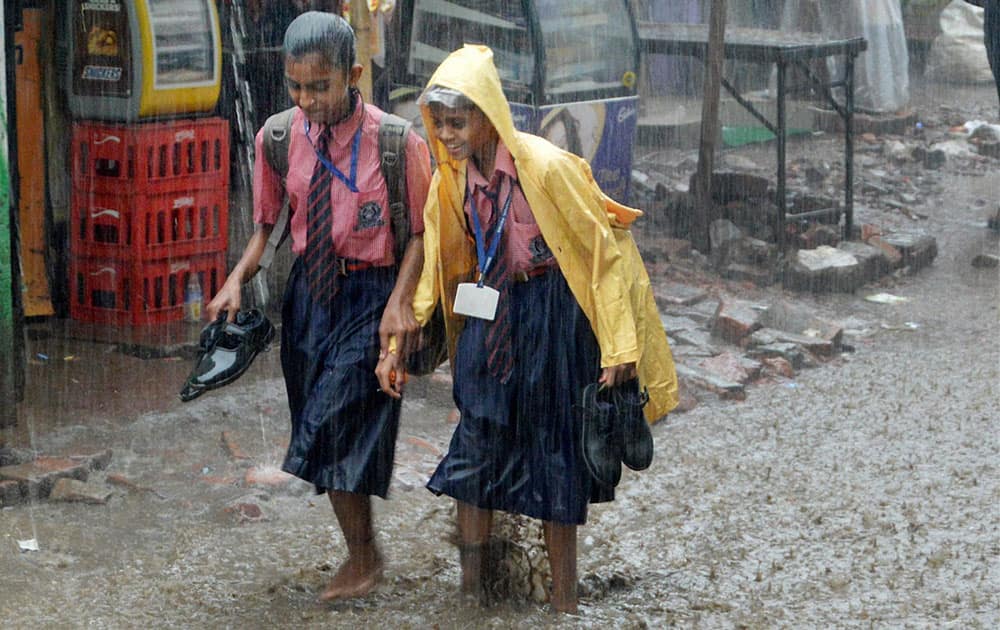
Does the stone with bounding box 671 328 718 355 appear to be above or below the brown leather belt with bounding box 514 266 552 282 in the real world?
below

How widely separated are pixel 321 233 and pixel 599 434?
0.99m

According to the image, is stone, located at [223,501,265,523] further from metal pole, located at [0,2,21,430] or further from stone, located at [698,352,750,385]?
stone, located at [698,352,750,385]

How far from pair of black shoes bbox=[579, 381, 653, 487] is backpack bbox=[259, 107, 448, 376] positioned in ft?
1.76

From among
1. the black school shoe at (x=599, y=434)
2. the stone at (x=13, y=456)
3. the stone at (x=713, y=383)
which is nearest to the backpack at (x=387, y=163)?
the black school shoe at (x=599, y=434)

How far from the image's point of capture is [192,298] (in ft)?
23.5

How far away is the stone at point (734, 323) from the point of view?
25.2ft

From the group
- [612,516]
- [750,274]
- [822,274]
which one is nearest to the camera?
[612,516]

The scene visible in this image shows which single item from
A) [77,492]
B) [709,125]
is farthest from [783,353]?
[77,492]

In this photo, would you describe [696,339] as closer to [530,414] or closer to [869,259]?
[869,259]

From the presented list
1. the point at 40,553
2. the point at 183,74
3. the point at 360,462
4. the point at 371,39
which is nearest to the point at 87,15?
the point at 183,74

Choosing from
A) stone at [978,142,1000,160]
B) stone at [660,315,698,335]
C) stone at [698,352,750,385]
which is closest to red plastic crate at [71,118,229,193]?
stone at [660,315,698,335]

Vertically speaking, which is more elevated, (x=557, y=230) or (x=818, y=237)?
(x=557, y=230)

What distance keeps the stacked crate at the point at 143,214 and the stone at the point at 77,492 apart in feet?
6.61

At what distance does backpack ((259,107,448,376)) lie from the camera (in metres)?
3.78
